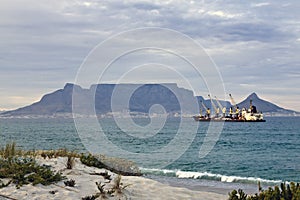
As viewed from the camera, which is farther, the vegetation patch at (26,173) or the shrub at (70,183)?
the shrub at (70,183)

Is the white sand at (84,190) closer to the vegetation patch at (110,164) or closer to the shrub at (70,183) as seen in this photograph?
the shrub at (70,183)

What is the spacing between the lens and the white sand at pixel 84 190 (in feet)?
39.2

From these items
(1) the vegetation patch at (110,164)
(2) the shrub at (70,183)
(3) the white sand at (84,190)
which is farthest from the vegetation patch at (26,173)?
(1) the vegetation patch at (110,164)

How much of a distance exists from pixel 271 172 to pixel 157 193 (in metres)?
21.4

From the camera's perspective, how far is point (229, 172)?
3180 cm

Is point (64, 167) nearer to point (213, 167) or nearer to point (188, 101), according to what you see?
point (188, 101)

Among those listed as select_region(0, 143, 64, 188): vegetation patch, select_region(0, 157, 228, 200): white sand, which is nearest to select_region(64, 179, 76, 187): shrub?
select_region(0, 157, 228, 200): white sand

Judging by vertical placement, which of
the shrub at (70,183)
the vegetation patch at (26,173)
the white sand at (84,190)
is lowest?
the white sand at (84,190)

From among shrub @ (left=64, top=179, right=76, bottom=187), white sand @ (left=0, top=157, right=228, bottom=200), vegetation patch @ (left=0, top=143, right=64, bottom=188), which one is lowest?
white sand @ (left=0, top=157, right=228, bottom=200)

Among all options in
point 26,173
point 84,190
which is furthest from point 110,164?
point 84,190

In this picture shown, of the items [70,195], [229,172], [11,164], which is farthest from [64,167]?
[229,172]

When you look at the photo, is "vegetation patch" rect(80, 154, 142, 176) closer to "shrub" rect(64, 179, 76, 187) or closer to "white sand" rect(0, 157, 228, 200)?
"white sand" rect(0, 157, 228, 200)

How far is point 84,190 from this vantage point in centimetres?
1271

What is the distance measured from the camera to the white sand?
12.0 meters
